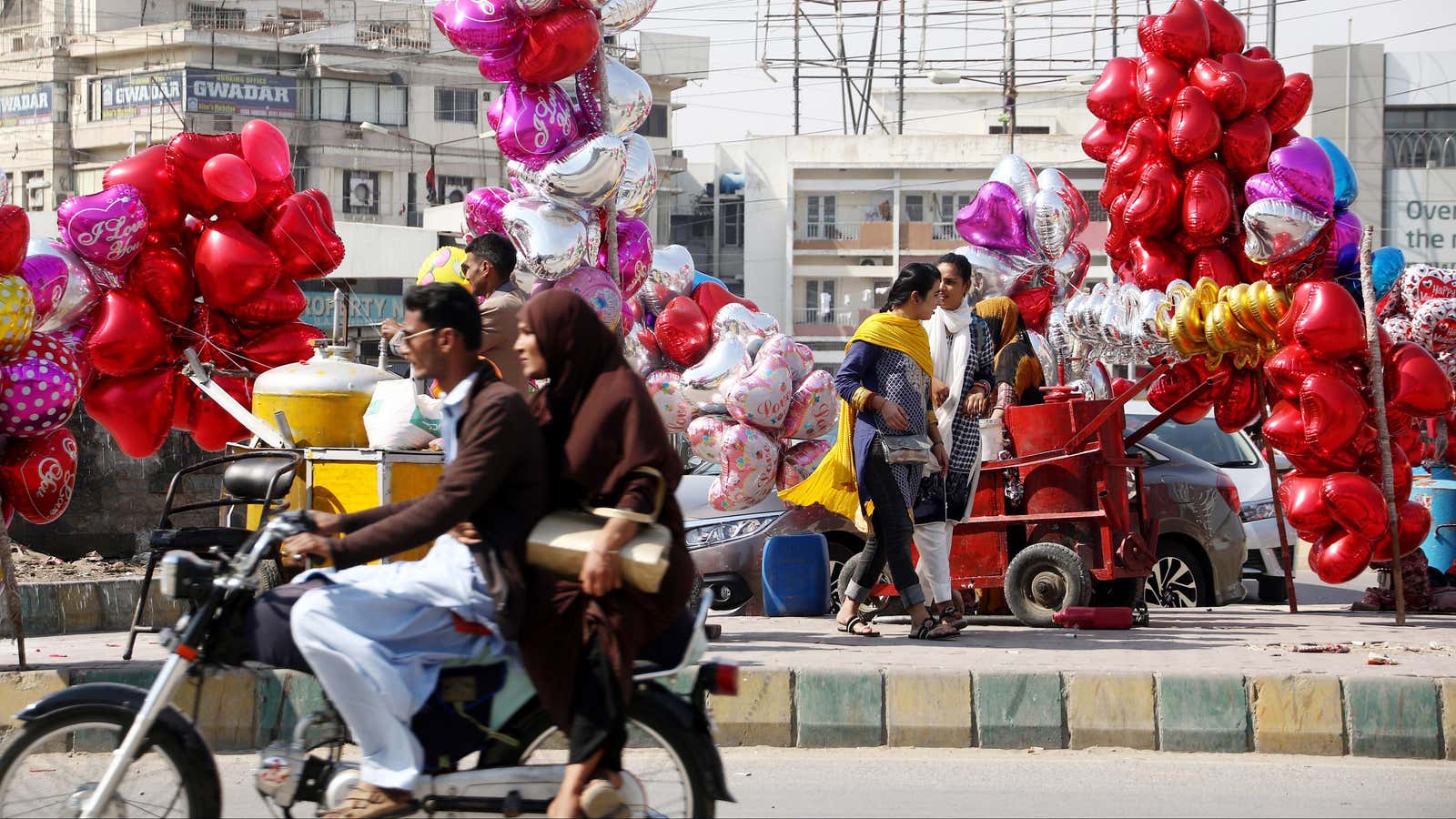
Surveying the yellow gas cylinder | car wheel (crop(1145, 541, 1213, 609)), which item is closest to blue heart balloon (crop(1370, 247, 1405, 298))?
car wheel (crop(1145, 541, 1213, 609))

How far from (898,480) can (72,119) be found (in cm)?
5060

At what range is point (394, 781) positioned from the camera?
417 cm

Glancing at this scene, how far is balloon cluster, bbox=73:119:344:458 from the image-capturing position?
347 inches

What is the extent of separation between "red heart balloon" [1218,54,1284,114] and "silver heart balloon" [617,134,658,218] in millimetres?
3724

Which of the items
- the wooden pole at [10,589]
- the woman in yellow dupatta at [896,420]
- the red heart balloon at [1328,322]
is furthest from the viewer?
the red heart balloon at [1328,322]

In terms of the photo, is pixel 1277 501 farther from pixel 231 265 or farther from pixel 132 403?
pixel 132 403

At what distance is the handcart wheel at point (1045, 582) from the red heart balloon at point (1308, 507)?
122 cm

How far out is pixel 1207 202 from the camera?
996cm

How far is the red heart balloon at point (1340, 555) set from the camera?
915cm

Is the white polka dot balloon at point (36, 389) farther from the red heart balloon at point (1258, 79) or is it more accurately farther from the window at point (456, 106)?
the window at point (456, 106)

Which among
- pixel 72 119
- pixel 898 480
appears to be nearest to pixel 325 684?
pixel 898 480

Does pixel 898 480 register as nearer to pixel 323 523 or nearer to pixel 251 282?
pixel 251 282

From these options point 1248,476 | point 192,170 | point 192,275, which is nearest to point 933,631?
point 192,275

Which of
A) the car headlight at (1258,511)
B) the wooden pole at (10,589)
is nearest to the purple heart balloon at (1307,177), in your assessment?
the car headlight at (1258,511)
